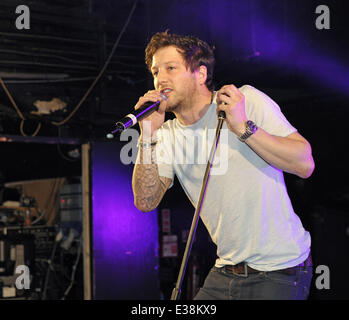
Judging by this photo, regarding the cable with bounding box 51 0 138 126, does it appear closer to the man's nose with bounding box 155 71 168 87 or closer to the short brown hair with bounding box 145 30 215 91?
the short brown hair with bounding box 145 30 215 91

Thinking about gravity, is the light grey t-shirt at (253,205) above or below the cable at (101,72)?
below

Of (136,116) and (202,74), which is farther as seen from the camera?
(202,74)

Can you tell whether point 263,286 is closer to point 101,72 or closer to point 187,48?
point 187,48

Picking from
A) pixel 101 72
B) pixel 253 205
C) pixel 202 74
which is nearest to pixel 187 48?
pixel 202 74

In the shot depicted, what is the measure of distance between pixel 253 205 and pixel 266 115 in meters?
0.37

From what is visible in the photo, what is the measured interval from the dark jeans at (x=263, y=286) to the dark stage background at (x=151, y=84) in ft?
8.64

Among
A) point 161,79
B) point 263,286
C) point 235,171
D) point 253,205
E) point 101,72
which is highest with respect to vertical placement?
point 101,72

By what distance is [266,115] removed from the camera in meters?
2.07

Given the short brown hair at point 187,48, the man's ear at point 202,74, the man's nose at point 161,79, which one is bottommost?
the man's nose at point 161,79

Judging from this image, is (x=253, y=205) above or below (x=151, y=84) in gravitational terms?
below

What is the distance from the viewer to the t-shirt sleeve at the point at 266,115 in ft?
6.67

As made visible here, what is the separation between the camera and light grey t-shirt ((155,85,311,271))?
2.03 m

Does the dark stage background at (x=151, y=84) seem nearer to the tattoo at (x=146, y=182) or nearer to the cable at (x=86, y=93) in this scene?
the cable at (x=86, y=93)

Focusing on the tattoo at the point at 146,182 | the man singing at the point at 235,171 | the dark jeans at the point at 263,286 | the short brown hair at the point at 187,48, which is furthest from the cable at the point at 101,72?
the dark jeans at the point at 263,286
